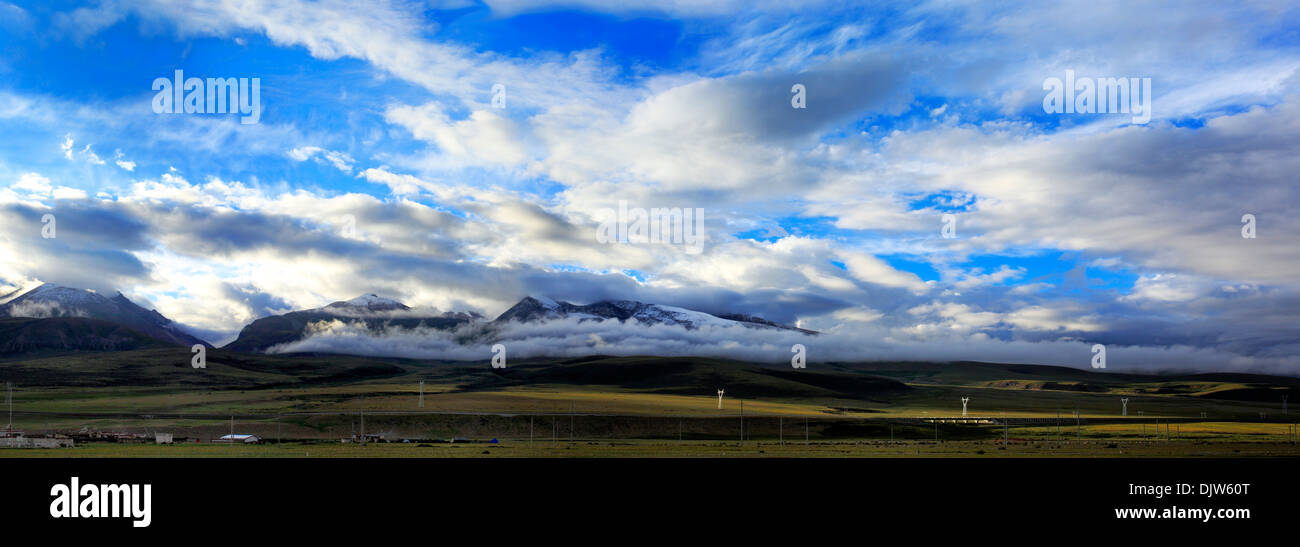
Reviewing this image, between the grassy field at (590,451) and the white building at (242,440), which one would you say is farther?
the white building at (242,440)

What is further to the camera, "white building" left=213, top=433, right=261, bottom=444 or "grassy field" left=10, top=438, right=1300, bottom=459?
"white building" left=213, top=433, right=261, bottom=444

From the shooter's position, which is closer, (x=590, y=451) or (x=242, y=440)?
(x=590, y=451)

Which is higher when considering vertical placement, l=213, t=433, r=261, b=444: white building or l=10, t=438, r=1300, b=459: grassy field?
l=10, t=438, r=1300, b=459: grassy field

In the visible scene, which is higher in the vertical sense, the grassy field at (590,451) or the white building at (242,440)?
the grassy field at (590,451)

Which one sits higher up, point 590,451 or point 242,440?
point 590,451
